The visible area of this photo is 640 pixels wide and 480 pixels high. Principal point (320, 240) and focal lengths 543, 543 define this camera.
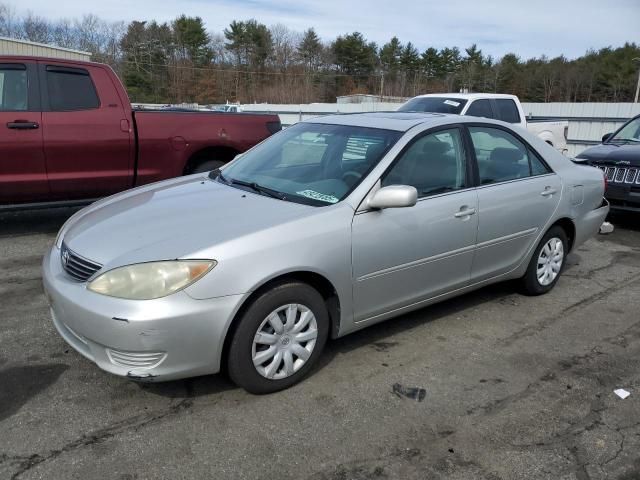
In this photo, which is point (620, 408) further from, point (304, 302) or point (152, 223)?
point (152, 223)

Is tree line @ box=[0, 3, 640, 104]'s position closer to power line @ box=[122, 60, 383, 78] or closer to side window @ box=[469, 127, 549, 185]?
power line @ box=[122, 60, 383, 78]

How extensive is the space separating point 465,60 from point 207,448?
296 feet

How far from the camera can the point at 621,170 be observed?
25.0 feet

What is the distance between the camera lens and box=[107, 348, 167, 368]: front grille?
8.97ft

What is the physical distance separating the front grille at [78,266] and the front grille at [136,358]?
0.44m

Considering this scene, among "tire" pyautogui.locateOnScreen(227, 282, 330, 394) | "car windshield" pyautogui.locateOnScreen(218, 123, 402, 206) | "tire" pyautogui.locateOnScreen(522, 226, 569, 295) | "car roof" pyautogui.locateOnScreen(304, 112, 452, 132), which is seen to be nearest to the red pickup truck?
"car windshield" pyautogui.locateOnScreen(218, 123, 402, 206)

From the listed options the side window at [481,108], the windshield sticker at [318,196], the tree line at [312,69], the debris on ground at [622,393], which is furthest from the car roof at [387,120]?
the tree line at [312,69]

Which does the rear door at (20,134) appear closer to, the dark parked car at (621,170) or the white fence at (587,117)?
the dark parked car at (621,170)

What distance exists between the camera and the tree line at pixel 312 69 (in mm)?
63781

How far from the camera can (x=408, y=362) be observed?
3602mm

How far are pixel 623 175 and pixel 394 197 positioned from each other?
5723 millimetres

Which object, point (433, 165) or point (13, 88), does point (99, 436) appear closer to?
point (433, 165)

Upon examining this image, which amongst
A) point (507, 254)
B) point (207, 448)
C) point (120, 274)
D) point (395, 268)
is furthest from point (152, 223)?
point (507, 254)

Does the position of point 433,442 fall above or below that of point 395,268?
below
